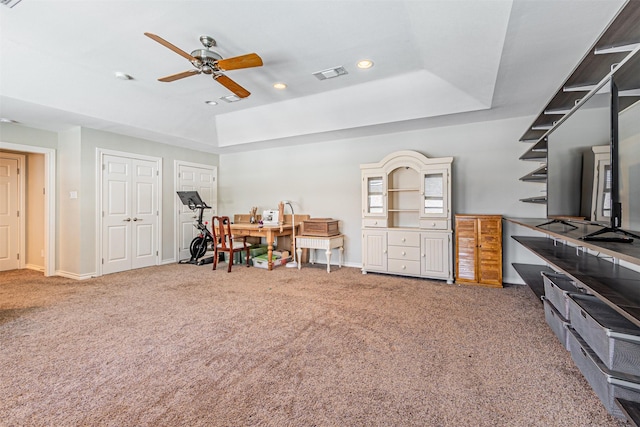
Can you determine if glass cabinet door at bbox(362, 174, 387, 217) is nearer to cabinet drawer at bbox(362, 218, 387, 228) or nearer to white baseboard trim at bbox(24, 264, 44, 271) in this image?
cabinet drawer at bbox(362, 218, 387, 228)

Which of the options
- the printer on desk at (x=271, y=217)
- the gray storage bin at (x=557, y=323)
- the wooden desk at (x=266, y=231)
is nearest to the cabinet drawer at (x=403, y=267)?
the gray storage bin at (x=557, y=323)

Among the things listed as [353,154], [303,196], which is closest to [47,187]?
[303,196]

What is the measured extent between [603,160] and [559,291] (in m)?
1.16

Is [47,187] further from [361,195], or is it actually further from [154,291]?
[361,195]

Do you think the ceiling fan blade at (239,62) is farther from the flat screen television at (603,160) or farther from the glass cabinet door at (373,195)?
the glass cabinet door at (373,195)

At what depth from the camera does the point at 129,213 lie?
5.27m

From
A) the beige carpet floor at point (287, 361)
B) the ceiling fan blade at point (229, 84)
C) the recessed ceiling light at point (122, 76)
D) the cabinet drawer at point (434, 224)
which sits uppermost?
the recessed ceiling light at point (122, 76)

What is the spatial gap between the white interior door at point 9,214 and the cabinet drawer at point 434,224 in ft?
23.8

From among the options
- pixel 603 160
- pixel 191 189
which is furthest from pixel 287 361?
pixel 191 189

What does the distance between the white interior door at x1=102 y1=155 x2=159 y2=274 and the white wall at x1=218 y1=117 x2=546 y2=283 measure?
5.69 ft

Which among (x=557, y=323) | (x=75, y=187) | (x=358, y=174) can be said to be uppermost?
(x=358, y=174)

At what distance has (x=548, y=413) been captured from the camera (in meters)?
1.62

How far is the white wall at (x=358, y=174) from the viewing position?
4336 mm

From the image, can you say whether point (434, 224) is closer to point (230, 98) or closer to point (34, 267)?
point (230, 98)
